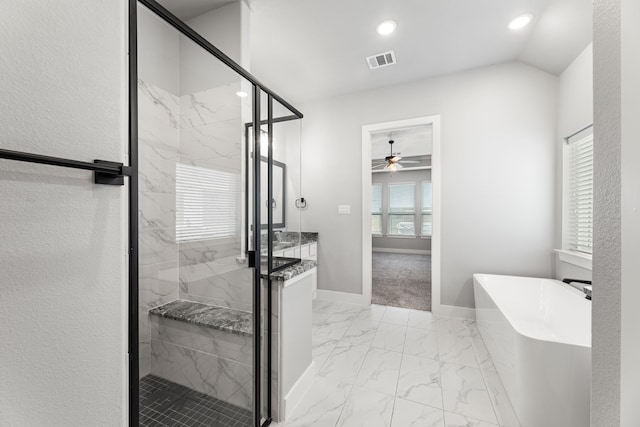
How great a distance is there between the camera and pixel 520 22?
2.07 meters

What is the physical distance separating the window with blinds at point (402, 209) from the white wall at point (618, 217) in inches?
278

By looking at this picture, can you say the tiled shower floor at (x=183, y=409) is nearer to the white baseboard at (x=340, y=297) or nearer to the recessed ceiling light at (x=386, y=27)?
the white baseboard at (x=340, y=297)

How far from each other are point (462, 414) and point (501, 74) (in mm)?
3188

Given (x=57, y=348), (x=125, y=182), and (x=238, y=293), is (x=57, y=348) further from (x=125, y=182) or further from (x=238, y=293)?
(x=238, y=293)

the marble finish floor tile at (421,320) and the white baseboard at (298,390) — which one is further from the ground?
the white baseboard at (298,390)

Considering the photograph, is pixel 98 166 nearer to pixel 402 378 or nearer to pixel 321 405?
pixel 321 405

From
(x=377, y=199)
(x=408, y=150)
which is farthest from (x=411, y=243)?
(x=408, y=150)

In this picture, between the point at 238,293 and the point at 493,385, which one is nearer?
the point at 238,293

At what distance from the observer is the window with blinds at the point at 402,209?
747cm

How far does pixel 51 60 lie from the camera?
59 cm

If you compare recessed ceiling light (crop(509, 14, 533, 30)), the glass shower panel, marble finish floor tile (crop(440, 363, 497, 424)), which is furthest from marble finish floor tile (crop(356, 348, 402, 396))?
recessed ceiling light (crop(509, 14, 533, 30))

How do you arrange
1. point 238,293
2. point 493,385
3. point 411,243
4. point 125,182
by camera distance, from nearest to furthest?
point 125,182
point 238,293
point 493,385
point 411,243

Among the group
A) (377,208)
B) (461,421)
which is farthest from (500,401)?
(377,208)

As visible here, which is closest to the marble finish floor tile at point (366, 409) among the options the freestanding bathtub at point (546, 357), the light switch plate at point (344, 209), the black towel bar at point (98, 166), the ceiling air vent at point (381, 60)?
the freestanding bathtub at point (546, 357)
